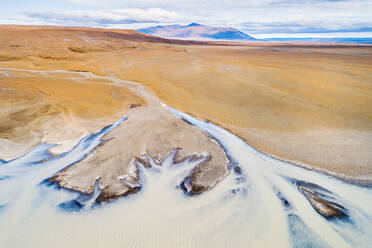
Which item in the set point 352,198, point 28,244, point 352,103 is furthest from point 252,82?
point 28,244

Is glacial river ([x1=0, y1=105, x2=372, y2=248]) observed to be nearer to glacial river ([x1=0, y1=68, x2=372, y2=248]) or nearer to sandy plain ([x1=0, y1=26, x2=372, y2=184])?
glacial river ([x1=0, y1=68, x2=372, y2=248])

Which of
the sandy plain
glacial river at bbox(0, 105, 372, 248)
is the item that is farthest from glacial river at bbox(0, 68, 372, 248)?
the sandy plain

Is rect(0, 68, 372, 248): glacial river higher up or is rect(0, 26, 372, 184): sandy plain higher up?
rect(0, 26, 372, 184): sandy plain

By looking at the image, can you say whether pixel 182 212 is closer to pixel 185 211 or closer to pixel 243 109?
pixel 185 211

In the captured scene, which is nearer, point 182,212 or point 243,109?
point 182,212

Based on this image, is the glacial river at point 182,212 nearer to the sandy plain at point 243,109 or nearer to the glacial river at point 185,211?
the glacial river at point 185,211

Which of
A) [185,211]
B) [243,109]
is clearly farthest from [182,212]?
[243,109]

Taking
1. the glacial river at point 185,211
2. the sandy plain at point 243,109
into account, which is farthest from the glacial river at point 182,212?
the sandy plain at point 243,109

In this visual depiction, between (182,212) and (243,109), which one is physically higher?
(243,109)

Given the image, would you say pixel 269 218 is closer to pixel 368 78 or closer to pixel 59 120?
pixel 59 120
